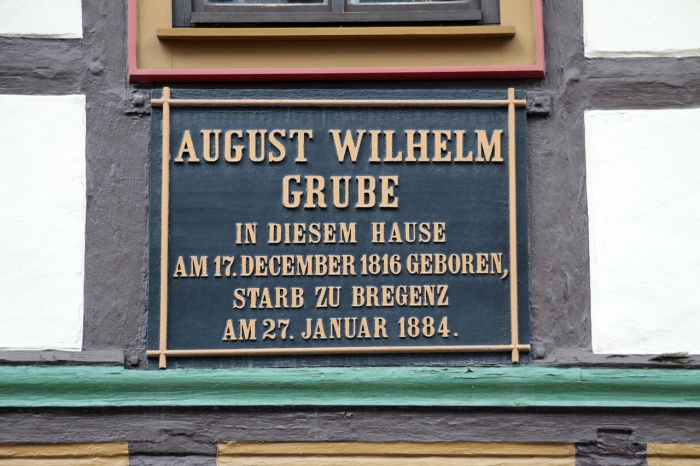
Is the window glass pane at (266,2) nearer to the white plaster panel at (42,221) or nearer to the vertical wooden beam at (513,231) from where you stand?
the white plaster panel at (42,221)

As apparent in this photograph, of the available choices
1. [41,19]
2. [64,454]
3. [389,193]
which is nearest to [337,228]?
[389,193]

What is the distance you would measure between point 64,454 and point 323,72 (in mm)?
2053

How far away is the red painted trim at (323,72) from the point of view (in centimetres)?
423

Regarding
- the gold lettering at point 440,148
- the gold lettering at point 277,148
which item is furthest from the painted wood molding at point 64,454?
the gold lettering at point 440,148

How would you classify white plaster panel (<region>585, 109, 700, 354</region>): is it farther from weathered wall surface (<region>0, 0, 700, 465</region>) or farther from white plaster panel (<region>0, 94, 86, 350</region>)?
white plaster panel (<region>0, 94, 86, 350</region>)

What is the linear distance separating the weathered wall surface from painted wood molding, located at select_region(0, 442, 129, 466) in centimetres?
4

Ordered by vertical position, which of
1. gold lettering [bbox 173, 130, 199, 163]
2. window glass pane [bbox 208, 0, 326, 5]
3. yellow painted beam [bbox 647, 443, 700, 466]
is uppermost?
window glass pane [bbox 208, 0, 326, 5]

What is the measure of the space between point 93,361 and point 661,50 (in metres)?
2.96

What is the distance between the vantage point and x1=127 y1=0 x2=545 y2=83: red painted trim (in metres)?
4.23

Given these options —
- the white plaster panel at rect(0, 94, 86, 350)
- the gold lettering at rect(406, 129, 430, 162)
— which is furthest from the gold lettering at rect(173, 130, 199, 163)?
the gold lettering at rect(406, 129, 430, 162)

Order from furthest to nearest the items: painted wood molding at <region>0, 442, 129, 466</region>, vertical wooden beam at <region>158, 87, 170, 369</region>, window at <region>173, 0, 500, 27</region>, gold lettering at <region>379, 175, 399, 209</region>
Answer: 1. window at <region>173, 0, 500, 27</region>
2. gold lettering at <region>379, 175, 399, 209</region>
3. vertical wooden beam at <region>158, 87, 170, 369</region>
4. painted wood molding at <region>0, 442, 129, 466</region>

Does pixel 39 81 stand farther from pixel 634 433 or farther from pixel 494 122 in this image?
pixel 634 433

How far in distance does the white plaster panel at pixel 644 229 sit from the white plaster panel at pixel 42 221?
7.64 feet

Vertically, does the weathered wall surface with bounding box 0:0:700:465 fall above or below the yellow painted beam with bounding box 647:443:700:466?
above
